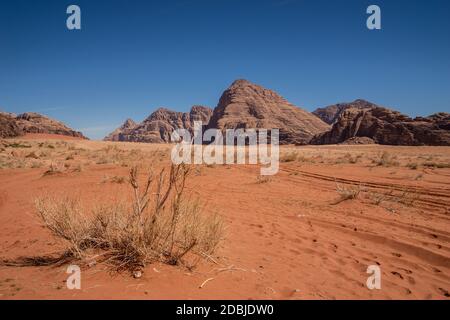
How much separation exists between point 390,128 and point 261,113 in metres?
72.9

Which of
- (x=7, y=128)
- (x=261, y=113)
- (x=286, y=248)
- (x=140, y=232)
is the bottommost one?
(x=286, y=248)

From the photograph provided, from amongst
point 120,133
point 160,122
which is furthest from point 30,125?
point 120,133

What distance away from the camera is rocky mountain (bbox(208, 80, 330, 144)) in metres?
114

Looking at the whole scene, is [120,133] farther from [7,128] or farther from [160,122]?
[7,128]

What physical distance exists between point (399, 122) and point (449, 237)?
62.4m

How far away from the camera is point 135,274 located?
318 centimetres

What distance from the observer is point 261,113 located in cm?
12950

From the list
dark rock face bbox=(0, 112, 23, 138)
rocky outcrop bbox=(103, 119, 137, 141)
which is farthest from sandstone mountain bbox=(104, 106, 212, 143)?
dark rock face bbox=(0, 112, 23, 138)

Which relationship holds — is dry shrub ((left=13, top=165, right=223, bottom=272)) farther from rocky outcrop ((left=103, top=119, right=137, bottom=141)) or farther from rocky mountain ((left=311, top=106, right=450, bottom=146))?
rocky outcrop ((left=103, top=119, right=137, bottom=141))

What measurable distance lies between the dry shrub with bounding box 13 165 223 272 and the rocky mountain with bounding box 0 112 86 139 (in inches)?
1616

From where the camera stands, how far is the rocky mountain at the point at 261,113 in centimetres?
11350

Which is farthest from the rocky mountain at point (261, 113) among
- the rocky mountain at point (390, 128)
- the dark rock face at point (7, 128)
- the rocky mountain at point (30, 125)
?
the dark rock face at point (7, 128)

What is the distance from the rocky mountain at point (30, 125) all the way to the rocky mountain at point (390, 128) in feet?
180
